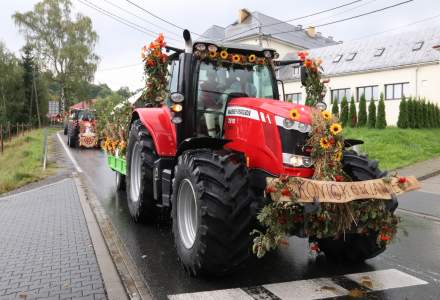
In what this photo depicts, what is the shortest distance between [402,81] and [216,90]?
2907 cm

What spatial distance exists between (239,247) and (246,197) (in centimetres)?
50

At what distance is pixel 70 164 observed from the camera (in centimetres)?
1719

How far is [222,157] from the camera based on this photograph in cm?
481

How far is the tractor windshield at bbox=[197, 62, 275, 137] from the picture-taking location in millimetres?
5992

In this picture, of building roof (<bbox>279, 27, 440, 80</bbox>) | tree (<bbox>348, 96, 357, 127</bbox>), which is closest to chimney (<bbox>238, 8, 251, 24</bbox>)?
building roof (<bbox>279, 27, 440, 80</bbox>)

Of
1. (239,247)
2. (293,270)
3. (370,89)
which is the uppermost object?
(370,89)

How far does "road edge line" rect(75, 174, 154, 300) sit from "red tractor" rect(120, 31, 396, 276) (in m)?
0.55

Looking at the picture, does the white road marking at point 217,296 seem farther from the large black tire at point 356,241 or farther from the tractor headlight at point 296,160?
the tractor headlight at point 296,160

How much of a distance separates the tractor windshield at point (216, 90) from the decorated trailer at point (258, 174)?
0.04 ft

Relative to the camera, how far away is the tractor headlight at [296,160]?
4.86 m

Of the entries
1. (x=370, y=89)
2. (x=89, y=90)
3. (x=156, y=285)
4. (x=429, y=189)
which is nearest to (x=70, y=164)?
(x=429, y=189)

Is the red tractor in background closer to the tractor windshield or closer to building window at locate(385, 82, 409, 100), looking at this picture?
the tractor windshield

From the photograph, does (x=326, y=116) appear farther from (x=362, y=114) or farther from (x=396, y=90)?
(x=396, y=90)

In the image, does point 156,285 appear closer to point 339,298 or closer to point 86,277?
point 86,277
